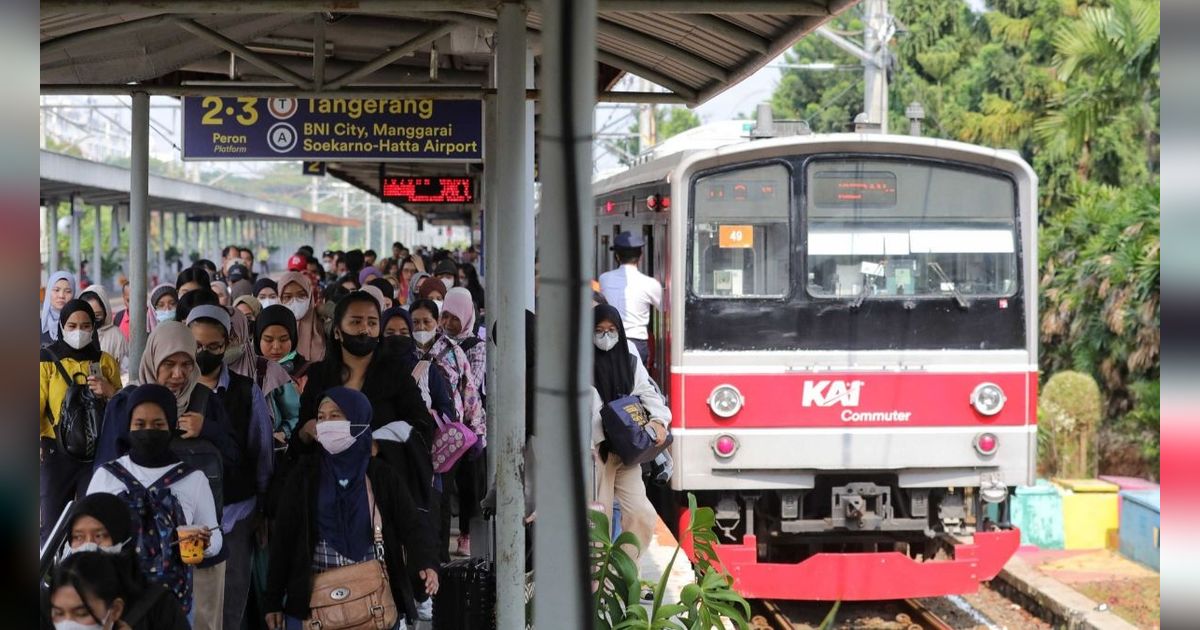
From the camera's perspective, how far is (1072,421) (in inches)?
611

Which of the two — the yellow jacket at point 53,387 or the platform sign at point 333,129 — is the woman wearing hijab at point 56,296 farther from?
the yellow jacket at point 53,387

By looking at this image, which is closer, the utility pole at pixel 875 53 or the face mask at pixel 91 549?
the face mask at pixel 91 549

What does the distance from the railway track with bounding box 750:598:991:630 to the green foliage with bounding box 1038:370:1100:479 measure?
16.7ft

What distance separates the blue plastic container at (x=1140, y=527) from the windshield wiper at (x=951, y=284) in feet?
13.4

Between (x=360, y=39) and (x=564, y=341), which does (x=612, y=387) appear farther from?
(x=564, y=341)

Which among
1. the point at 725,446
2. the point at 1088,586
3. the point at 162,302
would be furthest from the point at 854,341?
the point at 162,302

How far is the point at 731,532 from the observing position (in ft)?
31.7

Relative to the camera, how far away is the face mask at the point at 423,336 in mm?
8008

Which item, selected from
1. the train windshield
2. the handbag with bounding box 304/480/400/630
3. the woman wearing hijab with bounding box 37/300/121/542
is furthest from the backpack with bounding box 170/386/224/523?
the train windshield

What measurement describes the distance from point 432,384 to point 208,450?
2.08 m

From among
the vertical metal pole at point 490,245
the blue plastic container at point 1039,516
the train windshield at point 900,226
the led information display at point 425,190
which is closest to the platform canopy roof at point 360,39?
the vertical metal pole at point 490,245

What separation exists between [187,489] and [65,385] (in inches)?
87.9

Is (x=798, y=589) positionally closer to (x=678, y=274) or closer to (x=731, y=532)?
(x=731, y=532)

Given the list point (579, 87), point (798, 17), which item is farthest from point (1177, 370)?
point (798, 17)
